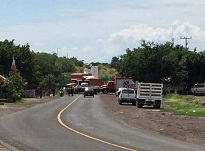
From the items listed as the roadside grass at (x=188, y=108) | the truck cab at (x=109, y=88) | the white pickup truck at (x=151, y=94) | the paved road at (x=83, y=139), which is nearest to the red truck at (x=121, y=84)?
the truck cab at (x=109, y=88)

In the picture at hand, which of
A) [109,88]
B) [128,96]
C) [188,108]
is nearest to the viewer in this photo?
[188,108]

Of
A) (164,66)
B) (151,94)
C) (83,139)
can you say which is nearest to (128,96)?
(151,94)

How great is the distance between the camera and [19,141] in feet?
59.2

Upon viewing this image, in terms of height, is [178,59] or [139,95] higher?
[178,59]

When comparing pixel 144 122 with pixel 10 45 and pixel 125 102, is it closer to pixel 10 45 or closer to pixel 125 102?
pixel 125 102

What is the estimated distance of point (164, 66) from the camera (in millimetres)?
77250

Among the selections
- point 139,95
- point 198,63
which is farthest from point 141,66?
point 139,95

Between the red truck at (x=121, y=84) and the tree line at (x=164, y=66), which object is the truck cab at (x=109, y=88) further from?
the tree line at (x=164, y=66)

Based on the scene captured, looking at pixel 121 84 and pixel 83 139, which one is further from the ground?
pixel 121 84

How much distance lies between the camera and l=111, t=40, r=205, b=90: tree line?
7800 cm

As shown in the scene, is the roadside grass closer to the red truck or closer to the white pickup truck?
the white pickup truck

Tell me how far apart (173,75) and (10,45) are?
84.3 ft

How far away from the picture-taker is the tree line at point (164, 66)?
78000 millimetres

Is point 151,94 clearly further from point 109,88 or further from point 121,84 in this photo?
point 109,88
